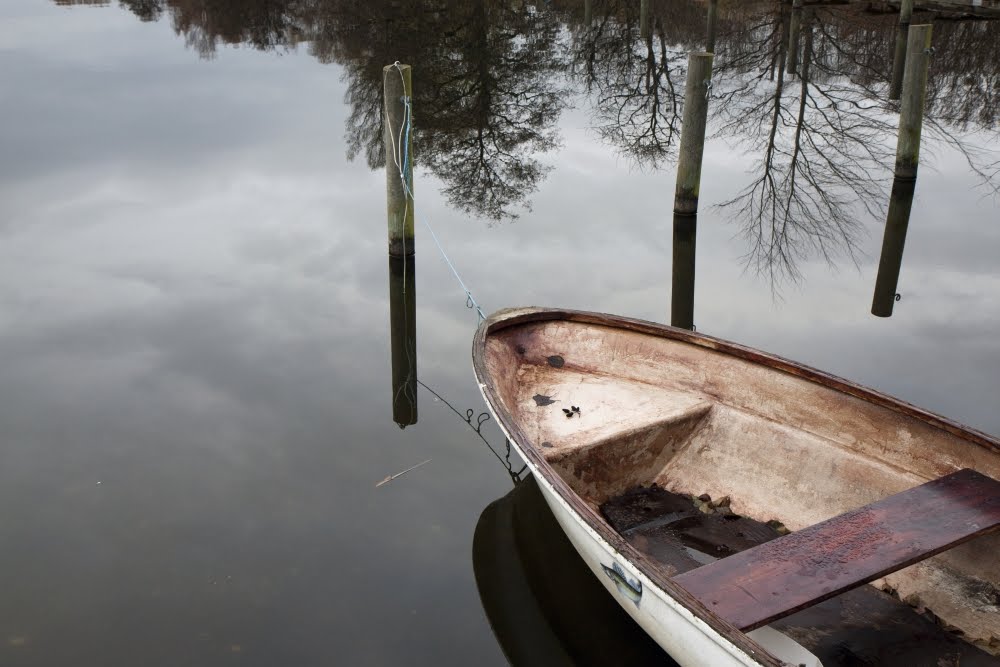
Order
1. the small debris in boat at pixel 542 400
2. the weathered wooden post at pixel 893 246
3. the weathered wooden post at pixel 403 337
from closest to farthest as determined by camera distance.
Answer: the small debris in boat at pixel 542 400 < the weathered wooden post at pixel 403 337 < the weathered wooden post at pixel 893 246

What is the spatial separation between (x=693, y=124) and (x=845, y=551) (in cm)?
621

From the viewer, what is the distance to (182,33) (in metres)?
23.6

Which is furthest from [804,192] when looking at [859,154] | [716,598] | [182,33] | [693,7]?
[182,33]

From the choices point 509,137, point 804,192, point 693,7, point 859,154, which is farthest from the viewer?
point 693,7

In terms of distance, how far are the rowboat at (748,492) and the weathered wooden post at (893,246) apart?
4292mm

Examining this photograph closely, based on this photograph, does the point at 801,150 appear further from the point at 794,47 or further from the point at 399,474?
the point at 399,474

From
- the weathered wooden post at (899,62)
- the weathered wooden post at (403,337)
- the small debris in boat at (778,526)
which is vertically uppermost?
the weathered wooden post at (899,62)

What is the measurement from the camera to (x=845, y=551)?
190 inches

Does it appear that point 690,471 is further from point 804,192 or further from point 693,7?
point 693,7

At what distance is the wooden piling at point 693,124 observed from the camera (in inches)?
384

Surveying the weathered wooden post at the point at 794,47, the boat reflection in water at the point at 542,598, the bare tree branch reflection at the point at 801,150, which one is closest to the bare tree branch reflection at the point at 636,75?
the bare tree branch reflection at the point at 801,150

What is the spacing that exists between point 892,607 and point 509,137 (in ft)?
38.3

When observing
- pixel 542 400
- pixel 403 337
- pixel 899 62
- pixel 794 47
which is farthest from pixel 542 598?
pixel 794 47

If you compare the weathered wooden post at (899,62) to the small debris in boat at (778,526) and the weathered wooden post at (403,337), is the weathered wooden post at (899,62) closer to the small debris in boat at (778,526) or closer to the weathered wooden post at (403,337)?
the weathered wooden post at (403,337)
